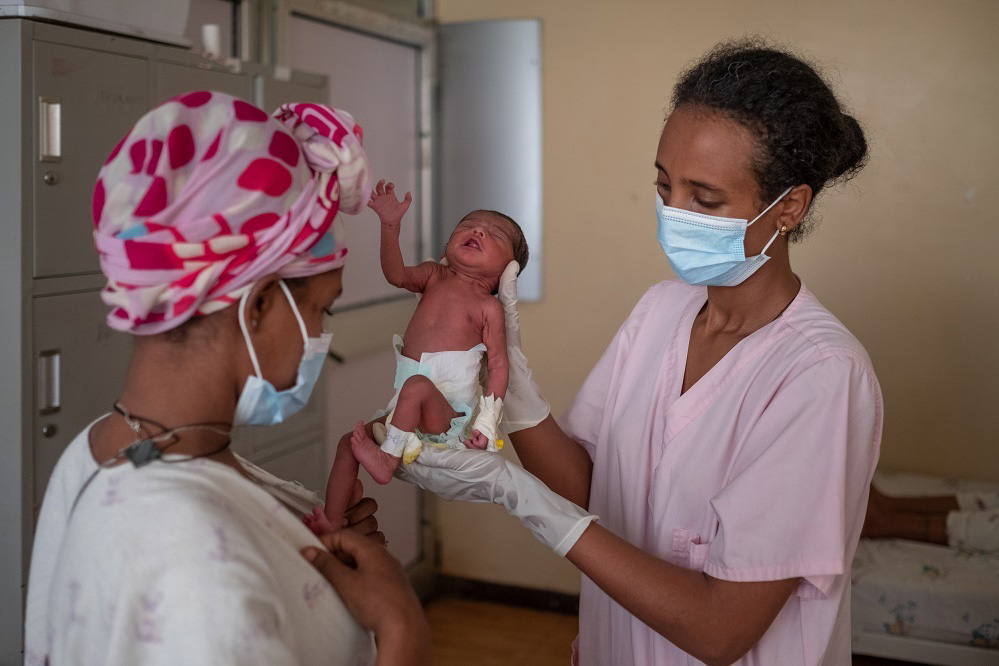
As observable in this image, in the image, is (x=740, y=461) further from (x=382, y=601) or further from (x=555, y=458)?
(x=382, y=601)

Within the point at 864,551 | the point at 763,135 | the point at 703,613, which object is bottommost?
the point at 864,551

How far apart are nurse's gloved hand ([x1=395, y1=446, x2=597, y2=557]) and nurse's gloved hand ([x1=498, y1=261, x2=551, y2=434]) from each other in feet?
0.81

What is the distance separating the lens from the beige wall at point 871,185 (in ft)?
11.6

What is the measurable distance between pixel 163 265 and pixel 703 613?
0.91m

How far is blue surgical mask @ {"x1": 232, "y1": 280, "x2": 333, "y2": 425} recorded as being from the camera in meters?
1.10

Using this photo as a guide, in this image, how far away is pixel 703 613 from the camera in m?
1.38

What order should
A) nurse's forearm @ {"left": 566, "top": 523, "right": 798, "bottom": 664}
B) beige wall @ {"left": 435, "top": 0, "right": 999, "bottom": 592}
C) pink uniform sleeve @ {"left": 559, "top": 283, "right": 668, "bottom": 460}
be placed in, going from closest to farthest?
nurse's forearm @ {"left": 566, "top": 523, "right": 798, "bottom": 664}
pink uniform sleeve @ {"left": 559, "top": 283, "right": 668, "bottom": 460}
beige wall @ {"left": 435, "top": 0, "right": 999, "bottom": 592}

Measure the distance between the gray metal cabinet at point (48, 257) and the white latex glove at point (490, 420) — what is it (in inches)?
37.1

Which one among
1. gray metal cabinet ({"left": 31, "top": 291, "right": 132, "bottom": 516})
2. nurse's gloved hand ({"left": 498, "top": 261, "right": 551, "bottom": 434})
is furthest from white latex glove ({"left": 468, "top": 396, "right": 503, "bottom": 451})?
gray metal cabinet ({"left": 31, "top": 291, "right": 132, "bottom": 516})

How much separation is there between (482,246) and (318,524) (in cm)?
72

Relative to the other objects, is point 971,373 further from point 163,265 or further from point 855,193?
point 163,265

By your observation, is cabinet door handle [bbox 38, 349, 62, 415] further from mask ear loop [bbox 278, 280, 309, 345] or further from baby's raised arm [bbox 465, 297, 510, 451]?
mask ear loop [bbox 278, 280, 309, 345]

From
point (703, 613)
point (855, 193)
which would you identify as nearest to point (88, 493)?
point (703, 613)

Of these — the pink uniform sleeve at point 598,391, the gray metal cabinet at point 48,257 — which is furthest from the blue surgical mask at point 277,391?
the gray metal cabinet at point 48,257
